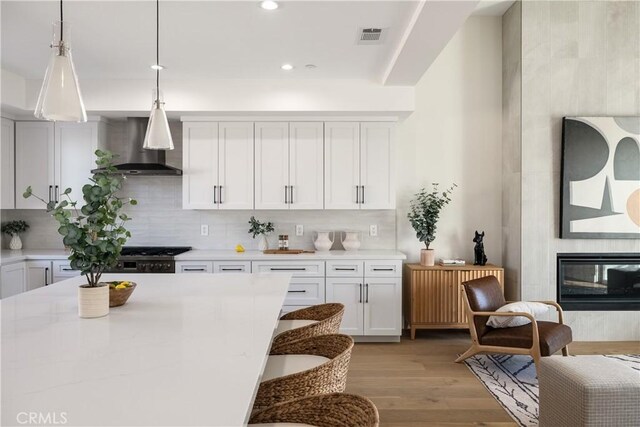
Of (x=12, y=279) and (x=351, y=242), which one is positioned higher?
(x=351, y=242)

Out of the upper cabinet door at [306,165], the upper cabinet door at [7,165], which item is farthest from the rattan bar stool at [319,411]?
the upper cabinet door at [7,165]

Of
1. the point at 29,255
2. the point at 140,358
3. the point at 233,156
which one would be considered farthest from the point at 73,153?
the point at 140,358

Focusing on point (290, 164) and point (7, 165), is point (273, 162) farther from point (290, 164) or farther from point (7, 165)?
point (7, 165)

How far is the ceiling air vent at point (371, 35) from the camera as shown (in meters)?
3.24

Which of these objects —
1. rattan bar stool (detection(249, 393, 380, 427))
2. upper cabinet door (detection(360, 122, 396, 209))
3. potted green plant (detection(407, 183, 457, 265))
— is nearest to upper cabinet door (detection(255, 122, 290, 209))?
upper cabinet door (detection(360, 122, 396, 209))

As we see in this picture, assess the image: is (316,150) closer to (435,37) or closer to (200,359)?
(435,37)

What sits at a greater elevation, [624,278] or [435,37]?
[435,37]

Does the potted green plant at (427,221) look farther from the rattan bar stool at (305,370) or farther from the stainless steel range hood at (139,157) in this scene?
the rattan bar stool at (305,370)

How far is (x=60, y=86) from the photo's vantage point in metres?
1.61

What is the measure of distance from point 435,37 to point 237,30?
1.47 meters

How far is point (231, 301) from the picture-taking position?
2.18 meters

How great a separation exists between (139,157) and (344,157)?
2.20 m

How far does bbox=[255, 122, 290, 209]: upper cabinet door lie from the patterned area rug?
8.19 feet

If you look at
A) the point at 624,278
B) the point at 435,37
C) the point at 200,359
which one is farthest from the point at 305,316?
the point at 624,278
